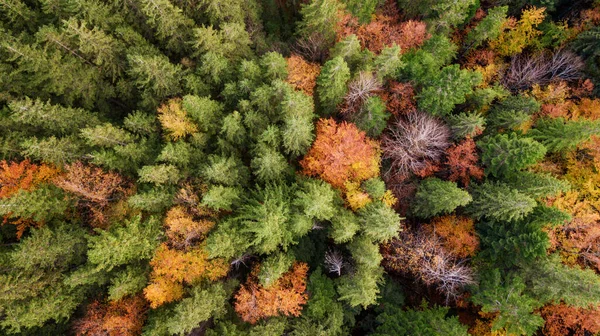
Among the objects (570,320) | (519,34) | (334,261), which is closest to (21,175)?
(334,261)

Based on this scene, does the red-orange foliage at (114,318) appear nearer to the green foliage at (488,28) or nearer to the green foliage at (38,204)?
the green foliage at (38,204)

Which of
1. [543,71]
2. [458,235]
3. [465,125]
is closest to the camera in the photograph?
[465,125]

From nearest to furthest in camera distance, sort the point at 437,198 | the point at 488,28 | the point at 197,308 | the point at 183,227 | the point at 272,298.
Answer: the point at 197,308
the point at 272,298
the point at 183,227
the point at 437,198
the point at 488,28

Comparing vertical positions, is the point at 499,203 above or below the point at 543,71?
below

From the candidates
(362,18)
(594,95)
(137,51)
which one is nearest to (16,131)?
(137,51)

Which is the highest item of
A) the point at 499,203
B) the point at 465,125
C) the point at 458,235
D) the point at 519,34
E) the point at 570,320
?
the point at 519,34

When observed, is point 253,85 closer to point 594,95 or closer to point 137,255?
point 137,255

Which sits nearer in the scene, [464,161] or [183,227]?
[183,227]

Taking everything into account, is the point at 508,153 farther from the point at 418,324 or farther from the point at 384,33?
the point at 384,33

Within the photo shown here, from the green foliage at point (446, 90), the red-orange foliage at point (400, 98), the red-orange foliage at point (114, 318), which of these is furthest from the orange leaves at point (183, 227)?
the green foliage at point (446, 90)
